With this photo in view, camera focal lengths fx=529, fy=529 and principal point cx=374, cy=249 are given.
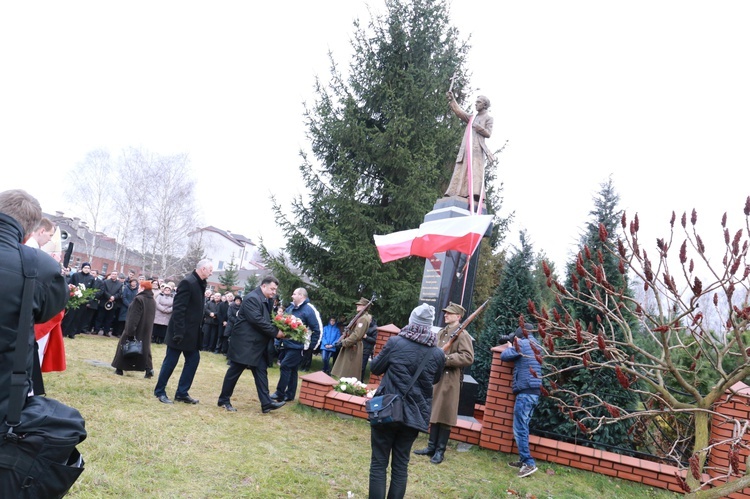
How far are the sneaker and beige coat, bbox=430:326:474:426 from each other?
94 centimetres

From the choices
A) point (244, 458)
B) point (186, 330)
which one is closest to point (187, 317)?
point (186, 330)

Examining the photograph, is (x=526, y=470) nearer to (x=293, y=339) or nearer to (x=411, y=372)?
(x=411, y=372)

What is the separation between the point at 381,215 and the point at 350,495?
11545 millimetres

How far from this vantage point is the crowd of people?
4410 millimetres

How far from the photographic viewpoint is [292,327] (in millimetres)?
8141

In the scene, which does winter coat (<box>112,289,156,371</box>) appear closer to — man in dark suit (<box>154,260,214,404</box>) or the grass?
the grass

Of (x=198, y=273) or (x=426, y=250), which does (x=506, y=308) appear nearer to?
(x=426, y=250)

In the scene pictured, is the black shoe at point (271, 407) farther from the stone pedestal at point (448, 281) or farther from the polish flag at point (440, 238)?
the stone pedestal at point (448, 281)

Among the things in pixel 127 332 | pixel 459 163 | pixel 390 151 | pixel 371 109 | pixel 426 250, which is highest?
pixel 371 109

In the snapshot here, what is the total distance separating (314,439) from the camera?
661cm

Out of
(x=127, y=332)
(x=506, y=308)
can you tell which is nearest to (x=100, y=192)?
(x=127, y=332)

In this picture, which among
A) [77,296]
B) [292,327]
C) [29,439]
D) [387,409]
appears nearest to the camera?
[29,439]

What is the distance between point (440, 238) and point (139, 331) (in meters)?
5.40

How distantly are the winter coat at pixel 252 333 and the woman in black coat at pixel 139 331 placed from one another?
2586 millimetres
